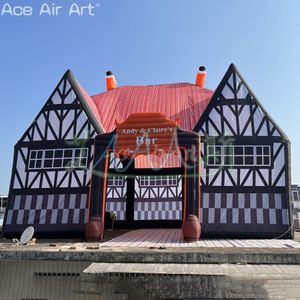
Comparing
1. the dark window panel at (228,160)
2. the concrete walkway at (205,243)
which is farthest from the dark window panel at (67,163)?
the dark window panel at (228,160)

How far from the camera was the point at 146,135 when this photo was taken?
11.7 metres

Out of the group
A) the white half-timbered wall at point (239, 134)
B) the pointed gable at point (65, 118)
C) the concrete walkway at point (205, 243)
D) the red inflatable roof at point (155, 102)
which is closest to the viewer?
the concrete walkway at point (205, 243)

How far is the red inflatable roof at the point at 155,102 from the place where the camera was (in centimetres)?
1447

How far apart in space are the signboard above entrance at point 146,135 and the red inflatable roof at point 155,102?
7.43 ft

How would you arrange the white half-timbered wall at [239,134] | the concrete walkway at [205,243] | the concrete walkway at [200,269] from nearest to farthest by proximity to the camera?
the concrete walkway at [200,269] → the concrete walkway at [205,243] → the white half-timbered wall at [239,134]

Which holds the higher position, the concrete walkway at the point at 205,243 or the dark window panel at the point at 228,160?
the dark window panel at the point at 228,160

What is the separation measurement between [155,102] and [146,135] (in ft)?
13.9

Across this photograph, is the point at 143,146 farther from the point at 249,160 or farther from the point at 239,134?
the point at 249,160

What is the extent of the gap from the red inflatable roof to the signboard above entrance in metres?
2.26

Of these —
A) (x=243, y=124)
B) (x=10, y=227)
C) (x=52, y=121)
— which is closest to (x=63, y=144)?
(x=52, y=121)

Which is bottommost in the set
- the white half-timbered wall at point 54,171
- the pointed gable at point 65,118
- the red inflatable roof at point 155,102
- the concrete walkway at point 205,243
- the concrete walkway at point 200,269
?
the concrete walkway at point 200,269

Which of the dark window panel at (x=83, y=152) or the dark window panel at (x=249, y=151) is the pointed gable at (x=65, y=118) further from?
the dark window panel at (x=249, y=151)

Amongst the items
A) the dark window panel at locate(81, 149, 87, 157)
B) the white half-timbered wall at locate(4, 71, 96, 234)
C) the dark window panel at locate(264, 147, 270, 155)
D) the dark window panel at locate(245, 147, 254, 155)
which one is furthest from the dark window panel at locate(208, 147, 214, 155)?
the dark window panel at locate(81, 149, 87, 157)

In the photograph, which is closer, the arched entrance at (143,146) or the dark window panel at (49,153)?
the arched entrance at (143,146)
